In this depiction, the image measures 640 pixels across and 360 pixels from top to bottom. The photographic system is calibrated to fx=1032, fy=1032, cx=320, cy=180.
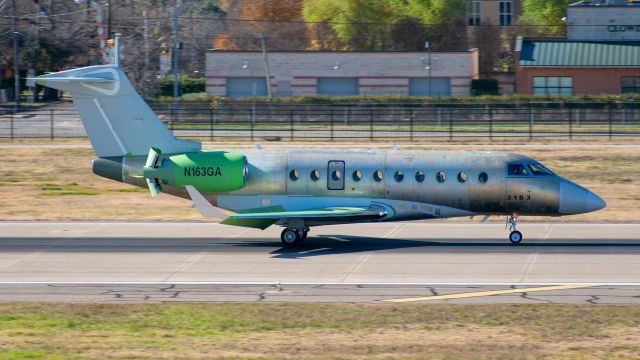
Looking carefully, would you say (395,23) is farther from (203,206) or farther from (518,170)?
(203,206)

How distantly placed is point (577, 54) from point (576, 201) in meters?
54.3

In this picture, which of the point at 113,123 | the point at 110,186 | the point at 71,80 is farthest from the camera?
the point at 110,186

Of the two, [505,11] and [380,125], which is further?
[505,11]

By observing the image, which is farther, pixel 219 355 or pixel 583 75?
pixel 583 75

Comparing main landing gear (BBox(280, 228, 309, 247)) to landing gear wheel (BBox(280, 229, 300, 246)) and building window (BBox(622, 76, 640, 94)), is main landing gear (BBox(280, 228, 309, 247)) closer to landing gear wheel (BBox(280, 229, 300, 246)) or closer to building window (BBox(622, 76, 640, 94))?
landing gear wheel (BBox(280, 229, 300, 246))

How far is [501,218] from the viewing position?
99.3ft

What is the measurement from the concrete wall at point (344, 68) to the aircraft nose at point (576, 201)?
179 ft

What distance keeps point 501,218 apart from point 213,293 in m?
12.8

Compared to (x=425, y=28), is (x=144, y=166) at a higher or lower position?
lower

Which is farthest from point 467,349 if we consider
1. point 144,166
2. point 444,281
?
point 144,166

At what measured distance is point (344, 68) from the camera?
261ft

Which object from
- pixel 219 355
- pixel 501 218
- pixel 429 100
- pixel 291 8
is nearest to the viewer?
pixel 219 355

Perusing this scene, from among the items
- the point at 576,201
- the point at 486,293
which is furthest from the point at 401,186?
the point at 486,293

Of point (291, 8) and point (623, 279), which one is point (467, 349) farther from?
point (291, 8)
